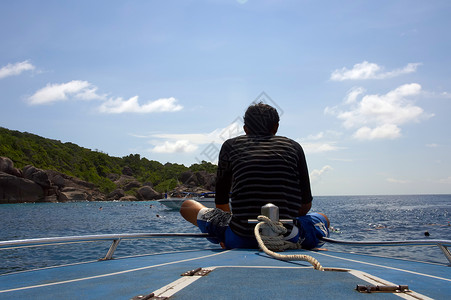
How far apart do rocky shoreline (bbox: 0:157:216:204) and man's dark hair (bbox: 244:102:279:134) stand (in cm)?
8057

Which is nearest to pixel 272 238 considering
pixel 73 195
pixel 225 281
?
pixel 225 281

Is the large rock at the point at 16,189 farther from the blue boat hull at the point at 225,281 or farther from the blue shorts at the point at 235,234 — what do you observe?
the blue boat hull at the point at 225,281

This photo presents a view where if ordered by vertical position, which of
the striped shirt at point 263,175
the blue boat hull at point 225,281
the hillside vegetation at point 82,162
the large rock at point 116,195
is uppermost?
the hillside vegetation at point 82,162

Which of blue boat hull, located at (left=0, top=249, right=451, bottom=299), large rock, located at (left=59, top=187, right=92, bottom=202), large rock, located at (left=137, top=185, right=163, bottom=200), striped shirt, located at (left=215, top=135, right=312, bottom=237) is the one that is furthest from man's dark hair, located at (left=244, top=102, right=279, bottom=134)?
large rock, located at (left=137, top=185, right=163, bottom=200)

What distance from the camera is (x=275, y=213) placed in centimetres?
279

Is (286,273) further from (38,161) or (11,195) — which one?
(38,161)

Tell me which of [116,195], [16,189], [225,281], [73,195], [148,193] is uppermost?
[225,281]

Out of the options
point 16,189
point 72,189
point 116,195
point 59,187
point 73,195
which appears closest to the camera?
point 16,189

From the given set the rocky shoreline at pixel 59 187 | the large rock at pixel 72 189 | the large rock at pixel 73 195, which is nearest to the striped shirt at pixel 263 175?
the rocky shoreline at pixel 59 187

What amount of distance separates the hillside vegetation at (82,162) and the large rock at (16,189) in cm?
2224

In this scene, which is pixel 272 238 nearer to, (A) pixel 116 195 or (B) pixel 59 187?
(B) pixel 59 187

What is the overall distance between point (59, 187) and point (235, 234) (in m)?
102

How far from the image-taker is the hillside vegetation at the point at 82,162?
109 metres

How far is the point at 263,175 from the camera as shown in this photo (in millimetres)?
3062
